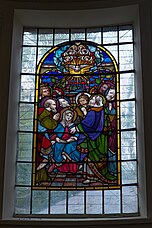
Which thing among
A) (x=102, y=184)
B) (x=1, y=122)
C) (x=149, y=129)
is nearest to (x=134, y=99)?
(x=149, y=129)

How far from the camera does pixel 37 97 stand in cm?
679

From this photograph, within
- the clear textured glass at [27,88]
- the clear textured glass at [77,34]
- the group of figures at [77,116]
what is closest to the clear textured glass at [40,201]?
the group of figures at [77,116]

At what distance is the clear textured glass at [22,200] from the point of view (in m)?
6.28

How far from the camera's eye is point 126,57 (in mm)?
6863

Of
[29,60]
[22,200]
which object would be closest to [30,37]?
[29,60]

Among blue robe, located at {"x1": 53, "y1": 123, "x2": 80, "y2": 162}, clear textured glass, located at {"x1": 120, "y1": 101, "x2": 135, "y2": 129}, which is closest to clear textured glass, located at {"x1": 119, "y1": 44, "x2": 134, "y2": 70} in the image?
clear textured glass, located at {"x1": 120, "y1": 101, "x2": 135, "y2": 129}

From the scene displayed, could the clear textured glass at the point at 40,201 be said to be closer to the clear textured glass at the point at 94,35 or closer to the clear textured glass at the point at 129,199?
the clear textured glass at the point at 129,199

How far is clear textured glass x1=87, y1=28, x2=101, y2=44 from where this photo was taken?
278 inches

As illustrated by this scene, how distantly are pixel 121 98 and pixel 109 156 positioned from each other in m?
0.71

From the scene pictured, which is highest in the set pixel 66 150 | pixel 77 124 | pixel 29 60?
pixel 29 60

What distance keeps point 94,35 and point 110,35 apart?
0.66 ft

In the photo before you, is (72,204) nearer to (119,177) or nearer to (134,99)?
(119,177)

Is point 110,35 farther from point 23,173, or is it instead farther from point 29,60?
point 23,173

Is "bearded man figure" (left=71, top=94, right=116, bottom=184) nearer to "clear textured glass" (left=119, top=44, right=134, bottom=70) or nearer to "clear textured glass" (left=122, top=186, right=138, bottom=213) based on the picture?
"clear textured glass" (left=122, top=186, right=138, bottom=213)
